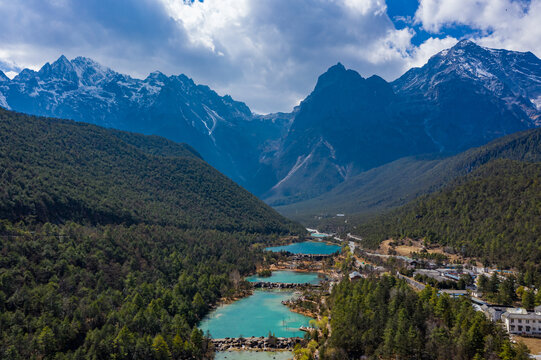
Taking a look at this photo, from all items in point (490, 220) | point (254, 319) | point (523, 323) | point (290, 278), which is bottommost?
point (254, 319)

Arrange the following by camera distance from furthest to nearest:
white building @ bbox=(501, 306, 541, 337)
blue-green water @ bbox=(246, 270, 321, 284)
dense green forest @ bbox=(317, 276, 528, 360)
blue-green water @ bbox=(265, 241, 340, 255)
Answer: blue-green water @ bbox=(265, 241, 340, 255) < blue-green water @ bbox=(246, 270, 321, 284) < white building @ bbox=(501, 306, 541, 337) < dense green forest @ bbox=(317, 276, 528, 360)

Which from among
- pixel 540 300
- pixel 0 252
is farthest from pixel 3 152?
pixel 540 300

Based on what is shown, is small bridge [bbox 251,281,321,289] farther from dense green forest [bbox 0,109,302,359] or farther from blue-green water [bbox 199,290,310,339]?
blue-green water [bbox 199,290,310,339]

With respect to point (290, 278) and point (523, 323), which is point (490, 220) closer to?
point (290, 278)

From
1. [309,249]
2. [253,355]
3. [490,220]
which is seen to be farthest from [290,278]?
[490,220]

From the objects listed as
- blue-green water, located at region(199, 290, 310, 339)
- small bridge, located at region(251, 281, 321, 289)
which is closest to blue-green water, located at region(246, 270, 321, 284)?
small bridge, located at region(251, 281, 321, 289)
